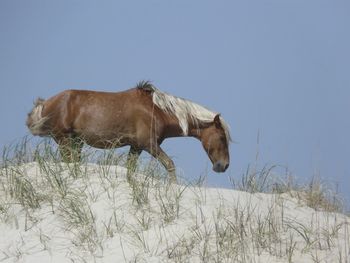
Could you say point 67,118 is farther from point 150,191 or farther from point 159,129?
point 150,191

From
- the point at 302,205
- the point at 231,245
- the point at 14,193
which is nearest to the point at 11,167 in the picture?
the point at 14,193

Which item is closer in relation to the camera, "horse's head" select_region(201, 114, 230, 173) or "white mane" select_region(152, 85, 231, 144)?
"white mane" select_region(152, 85, 231, 144)

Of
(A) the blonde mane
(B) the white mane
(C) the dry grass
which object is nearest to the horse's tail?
(A) the blonde mane

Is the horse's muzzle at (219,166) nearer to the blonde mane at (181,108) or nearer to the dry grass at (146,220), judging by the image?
the blonde mane at (181,108)

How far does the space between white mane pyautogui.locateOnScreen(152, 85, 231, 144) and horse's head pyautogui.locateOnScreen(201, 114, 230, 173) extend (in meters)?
0.10

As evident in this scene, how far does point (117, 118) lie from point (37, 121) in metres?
1.16

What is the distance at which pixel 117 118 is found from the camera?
30.7 feet

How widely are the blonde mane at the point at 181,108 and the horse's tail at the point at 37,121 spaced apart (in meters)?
1.49

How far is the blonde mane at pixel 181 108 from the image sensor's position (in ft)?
31.6

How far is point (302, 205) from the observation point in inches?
294

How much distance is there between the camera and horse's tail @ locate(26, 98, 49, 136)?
9430 mm

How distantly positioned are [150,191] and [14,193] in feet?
4.49

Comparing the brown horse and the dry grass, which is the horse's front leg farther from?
the dry grass

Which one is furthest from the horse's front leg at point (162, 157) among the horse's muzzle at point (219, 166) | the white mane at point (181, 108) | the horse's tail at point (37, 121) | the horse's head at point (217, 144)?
the horse's tail at point (37, 121)
